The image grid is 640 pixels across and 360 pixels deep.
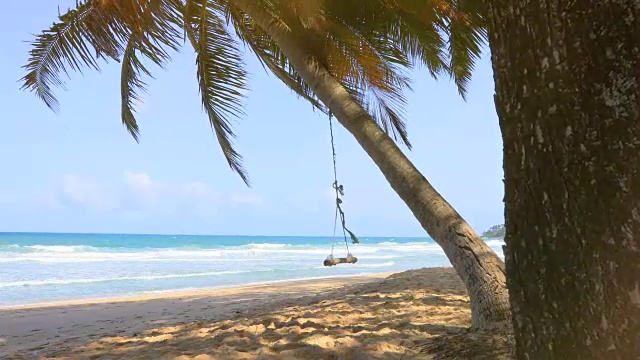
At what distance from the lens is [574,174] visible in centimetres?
116

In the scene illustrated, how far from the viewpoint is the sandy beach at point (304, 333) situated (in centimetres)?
310

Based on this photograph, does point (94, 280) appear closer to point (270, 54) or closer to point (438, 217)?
point (270, 54)

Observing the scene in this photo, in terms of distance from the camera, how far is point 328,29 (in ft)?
16.4

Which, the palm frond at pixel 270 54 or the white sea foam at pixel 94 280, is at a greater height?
the palm frond at pixel 270 54

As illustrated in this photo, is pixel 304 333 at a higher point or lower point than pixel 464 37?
lower

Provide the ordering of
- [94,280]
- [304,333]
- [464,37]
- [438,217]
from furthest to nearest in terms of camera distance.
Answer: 1. [94,280]
2. [464,37]
3. [304,333]
4. [438,217]

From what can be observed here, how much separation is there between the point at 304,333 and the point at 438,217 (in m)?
1.21

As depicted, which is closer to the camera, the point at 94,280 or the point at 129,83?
the point at 129,83

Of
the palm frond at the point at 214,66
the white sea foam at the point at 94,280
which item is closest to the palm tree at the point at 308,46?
the palm frond at the point at 214,66

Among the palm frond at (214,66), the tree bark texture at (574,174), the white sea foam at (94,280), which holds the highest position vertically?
the palm frond at (214,66)

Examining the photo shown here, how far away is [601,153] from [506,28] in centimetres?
38

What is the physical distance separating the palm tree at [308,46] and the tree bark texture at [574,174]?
7.15 ft

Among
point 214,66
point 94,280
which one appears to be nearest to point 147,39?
point 214,66

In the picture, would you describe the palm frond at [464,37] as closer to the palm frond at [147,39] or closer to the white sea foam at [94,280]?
→ the palm frond at [147,39]
